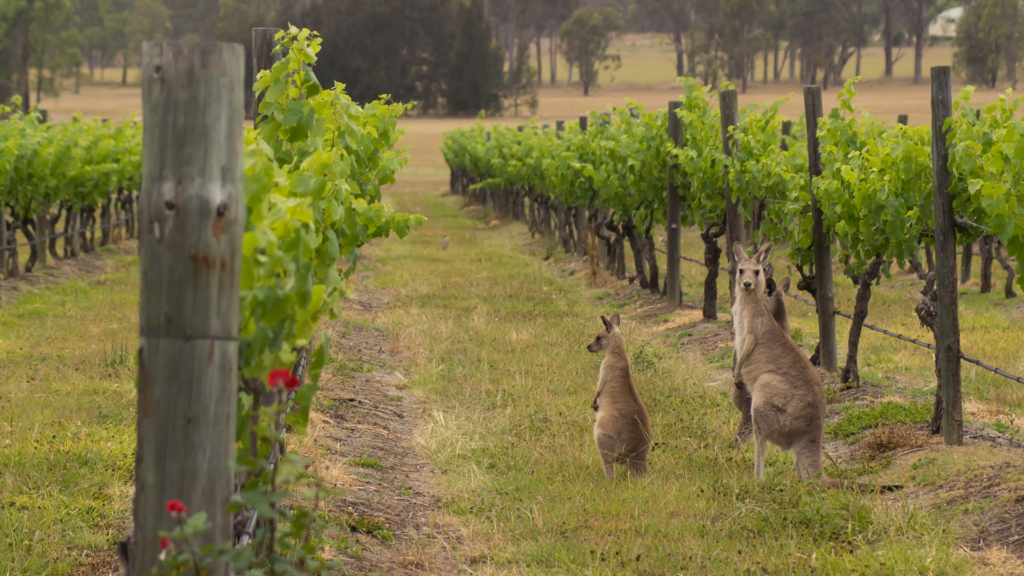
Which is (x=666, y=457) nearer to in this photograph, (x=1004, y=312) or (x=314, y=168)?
(x=314, y=168)

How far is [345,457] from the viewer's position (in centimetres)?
662

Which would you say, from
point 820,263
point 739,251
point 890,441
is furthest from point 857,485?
point 820,263

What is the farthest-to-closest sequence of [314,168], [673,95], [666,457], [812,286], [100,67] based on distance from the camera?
[100,67] → [673,95] → [812,286] → [666,457] → [314,168]

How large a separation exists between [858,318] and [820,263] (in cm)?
98

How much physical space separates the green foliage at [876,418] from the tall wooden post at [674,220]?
5308 millimetres

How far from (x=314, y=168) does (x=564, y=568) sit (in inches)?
93.7

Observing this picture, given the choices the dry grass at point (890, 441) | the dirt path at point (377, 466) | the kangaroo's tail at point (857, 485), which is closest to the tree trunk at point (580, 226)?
the dirt path at point (377, 466)

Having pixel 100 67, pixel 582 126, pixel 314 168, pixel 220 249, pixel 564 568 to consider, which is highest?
pixel 100 67

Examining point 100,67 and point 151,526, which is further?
point 100,67

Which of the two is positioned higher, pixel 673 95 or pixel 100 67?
pixel 100 67

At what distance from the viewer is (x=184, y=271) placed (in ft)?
9.00

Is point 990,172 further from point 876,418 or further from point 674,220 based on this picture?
point 674,220

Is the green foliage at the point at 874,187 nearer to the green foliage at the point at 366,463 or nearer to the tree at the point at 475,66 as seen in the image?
the green foliage at the point at 366,463

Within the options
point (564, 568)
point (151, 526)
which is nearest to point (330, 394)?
point (564, 568)
